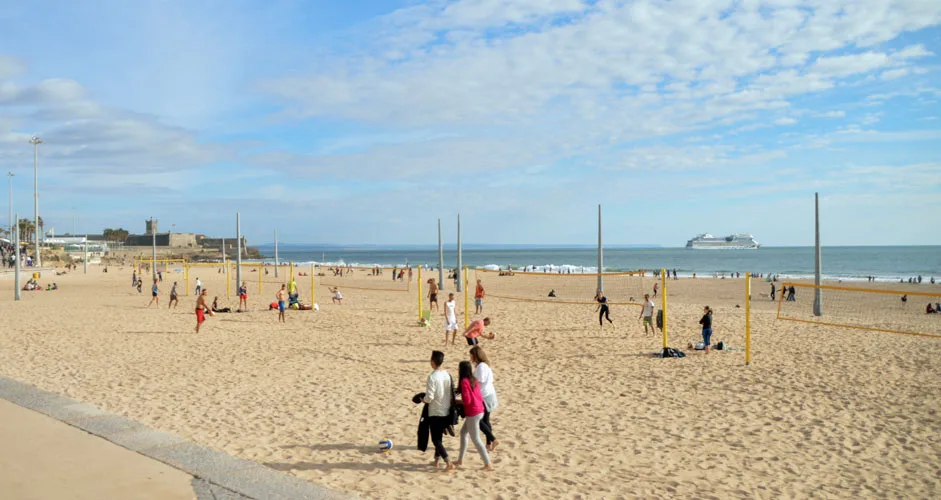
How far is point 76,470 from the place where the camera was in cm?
576

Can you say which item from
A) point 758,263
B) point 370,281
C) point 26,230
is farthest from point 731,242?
point 26,230

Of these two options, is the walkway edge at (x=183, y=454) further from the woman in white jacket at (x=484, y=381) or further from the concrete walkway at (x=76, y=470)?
the woman in white jacket at (x=484, y=381)

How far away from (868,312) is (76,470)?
954 inches

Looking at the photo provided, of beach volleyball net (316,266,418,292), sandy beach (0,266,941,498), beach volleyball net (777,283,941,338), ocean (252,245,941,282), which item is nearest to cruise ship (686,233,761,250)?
ocean (252,245,941,282)

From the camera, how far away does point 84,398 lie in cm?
880

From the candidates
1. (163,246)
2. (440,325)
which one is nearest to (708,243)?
(163,246)

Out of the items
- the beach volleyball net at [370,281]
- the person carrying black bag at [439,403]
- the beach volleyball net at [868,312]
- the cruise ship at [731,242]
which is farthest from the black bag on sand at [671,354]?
the cruise ship at [731,242]

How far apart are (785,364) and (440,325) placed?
9101 mm

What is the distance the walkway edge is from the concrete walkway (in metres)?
0.15

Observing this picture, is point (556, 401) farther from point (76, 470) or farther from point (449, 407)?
point (76, 470)

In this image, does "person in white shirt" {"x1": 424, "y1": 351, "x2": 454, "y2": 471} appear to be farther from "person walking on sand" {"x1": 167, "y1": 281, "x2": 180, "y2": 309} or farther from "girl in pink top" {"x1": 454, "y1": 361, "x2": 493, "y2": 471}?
"person walking on sand" {"x1": 167, "y1": 281, "x2": 180, "y2": 309}

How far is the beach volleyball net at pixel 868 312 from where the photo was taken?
16094 millimetres

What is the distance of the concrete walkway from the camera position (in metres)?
5.27

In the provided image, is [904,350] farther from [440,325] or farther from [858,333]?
[440,325]
